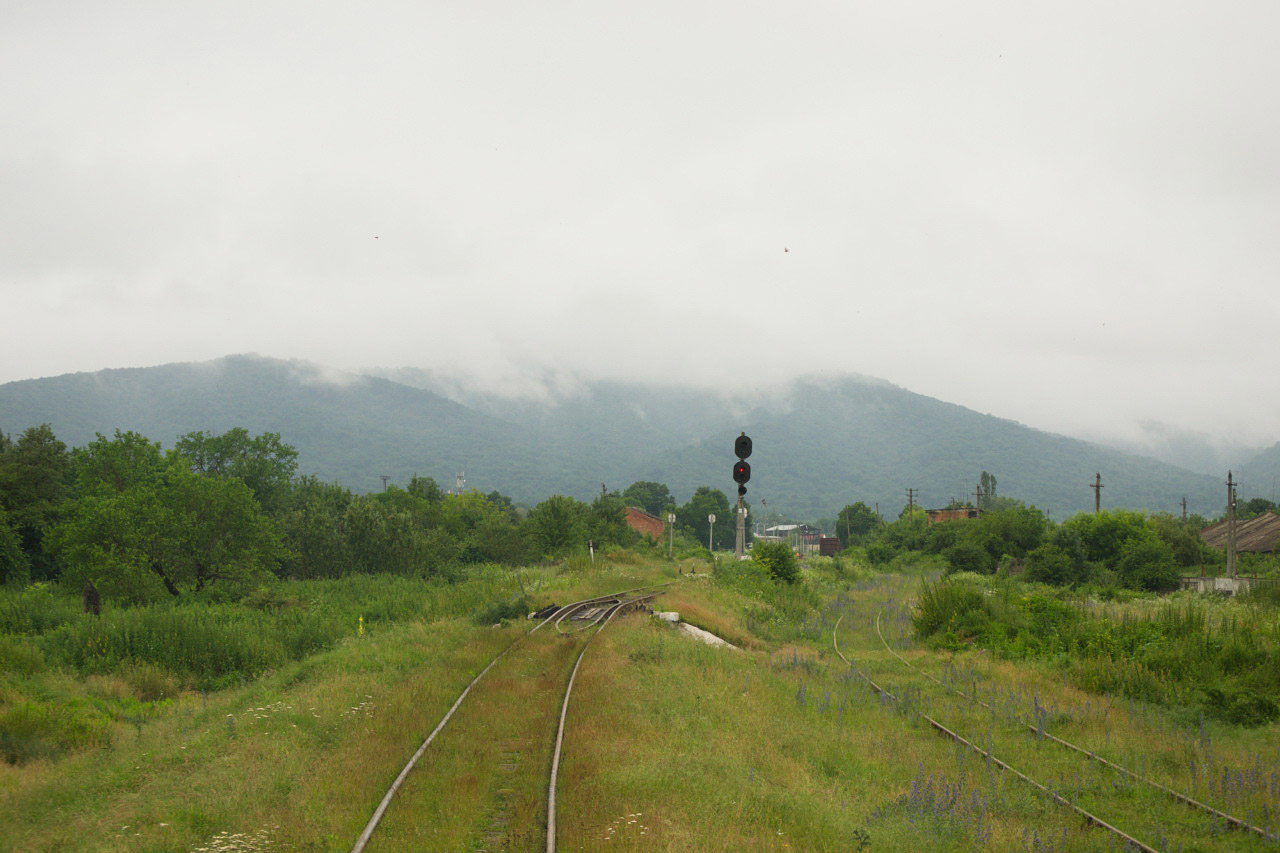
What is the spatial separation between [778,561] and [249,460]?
5102cm

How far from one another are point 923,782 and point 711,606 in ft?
57.7

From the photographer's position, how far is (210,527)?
37.2m

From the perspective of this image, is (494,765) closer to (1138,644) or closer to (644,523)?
(1138,644)

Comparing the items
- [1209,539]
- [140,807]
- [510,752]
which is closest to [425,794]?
[510,752]

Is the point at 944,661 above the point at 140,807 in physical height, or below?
below

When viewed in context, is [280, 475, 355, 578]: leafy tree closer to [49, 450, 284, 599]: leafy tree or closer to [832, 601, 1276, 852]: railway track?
[49, 450, 284, 599]: leafy tree

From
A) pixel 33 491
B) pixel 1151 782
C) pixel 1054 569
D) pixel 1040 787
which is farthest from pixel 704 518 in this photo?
pixel 1040 787

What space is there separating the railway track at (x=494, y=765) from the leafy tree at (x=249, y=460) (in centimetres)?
5685

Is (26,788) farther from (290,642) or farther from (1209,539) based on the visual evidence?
(1209,539)

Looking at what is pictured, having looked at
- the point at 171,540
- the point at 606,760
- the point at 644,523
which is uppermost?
the point at 171,540

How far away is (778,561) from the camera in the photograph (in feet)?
126

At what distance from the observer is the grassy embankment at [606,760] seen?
27.9 feet

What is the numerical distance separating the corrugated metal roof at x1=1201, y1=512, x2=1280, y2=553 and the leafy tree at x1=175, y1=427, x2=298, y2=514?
8359cm

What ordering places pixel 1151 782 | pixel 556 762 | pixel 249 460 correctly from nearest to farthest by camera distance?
pixel 556 762
pixel 1151 782
pixel 249 460
